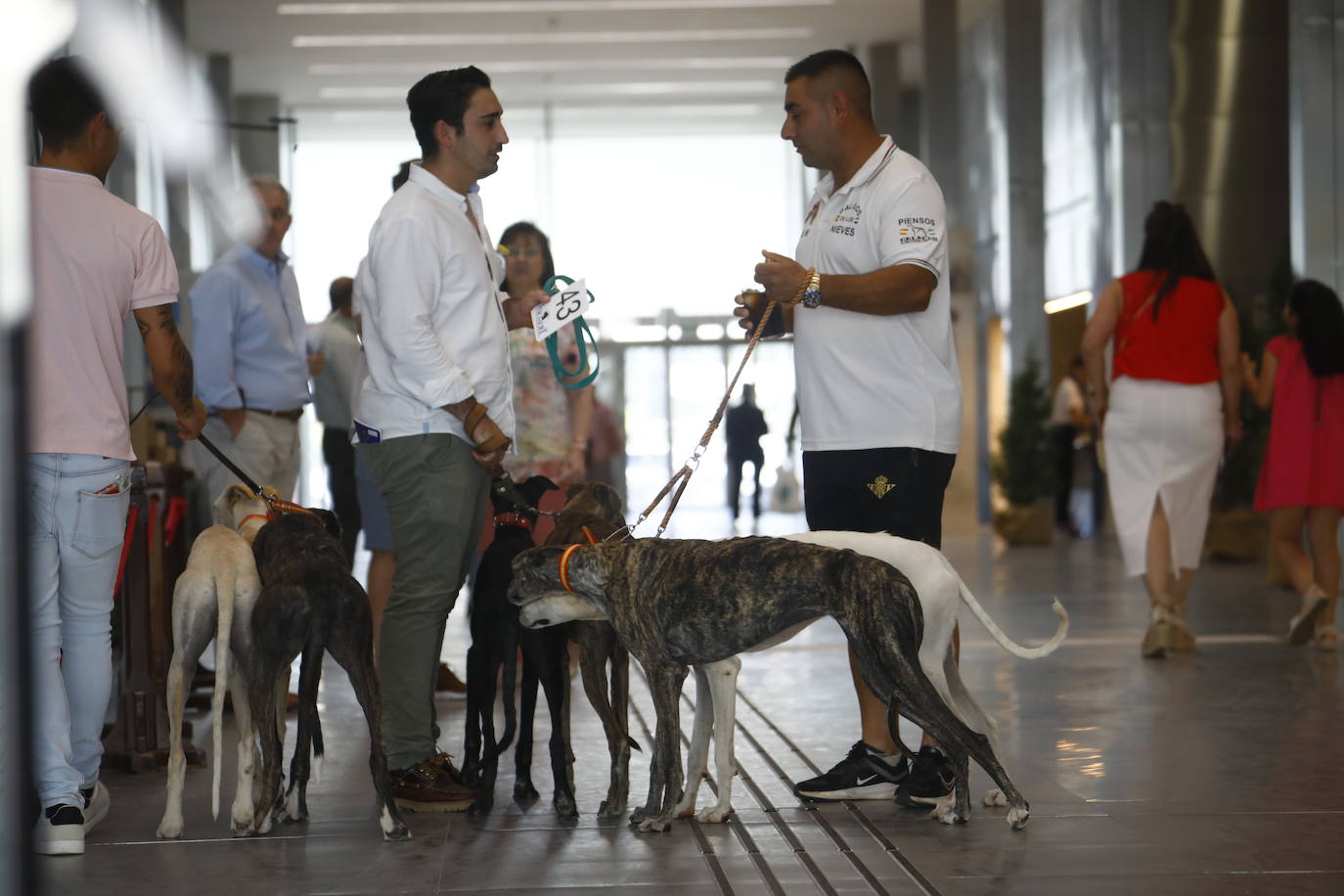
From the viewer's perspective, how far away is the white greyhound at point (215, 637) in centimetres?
352

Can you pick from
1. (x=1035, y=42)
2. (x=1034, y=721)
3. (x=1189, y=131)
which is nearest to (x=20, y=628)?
(x=1034, y=721)

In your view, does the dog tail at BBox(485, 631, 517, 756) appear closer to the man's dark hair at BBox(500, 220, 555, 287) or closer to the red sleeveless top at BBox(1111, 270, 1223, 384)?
the man's dark hair at BBox(500, 220, 555, 287)

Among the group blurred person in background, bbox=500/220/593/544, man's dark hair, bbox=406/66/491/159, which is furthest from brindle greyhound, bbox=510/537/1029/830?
blurred person in background, bbox=500/220/593/544

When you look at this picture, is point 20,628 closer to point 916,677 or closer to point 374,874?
point 374,874

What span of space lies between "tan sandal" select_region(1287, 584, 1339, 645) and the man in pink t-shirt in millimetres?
5045

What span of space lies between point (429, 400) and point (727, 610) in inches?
37.6

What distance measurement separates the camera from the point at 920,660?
3.47 m

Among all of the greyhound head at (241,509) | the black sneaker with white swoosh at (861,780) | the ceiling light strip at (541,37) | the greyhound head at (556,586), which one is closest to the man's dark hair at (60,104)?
the greyhound head at (241,509)

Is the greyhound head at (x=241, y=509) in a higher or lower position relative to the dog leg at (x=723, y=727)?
higher

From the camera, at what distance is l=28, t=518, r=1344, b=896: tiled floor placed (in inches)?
122

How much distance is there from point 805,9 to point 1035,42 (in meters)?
3.45

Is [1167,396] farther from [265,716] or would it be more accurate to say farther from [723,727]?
[265,716]

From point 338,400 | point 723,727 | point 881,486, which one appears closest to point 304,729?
point 723,727

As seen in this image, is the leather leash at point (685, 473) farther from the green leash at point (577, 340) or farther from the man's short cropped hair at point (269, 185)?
the man's short cropped hair at point (269, 185)
